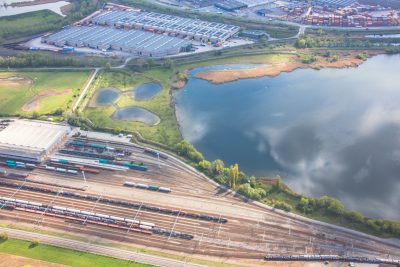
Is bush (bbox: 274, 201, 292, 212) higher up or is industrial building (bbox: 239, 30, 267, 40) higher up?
industrial building (bbox: 239, 30, 267, 40)

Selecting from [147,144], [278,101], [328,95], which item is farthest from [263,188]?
[328,95]

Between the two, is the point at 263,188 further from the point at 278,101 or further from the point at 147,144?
the point at 278,101

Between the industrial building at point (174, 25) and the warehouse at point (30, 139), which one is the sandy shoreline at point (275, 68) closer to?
the industrial building at point (174, 25)

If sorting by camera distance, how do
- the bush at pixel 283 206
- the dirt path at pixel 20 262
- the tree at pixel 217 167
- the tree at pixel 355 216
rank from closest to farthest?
1. the dirt path at pixel 20 262
2. the tree at pixel 355 216
3. the bush at pixel 283 206
4. the tree at pixel 217 167

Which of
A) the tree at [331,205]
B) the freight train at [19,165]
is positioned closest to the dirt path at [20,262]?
the freight train at [19,165]

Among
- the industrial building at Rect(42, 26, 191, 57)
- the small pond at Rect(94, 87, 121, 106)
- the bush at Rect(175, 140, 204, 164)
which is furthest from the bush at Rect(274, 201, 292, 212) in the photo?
the industrial building at Rect(42, 26, 191, 57)

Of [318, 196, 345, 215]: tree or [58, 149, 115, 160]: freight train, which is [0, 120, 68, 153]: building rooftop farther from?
[318, 196, 345, 215]: tree

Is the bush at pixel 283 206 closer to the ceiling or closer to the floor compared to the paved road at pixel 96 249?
closer to the ceiling
